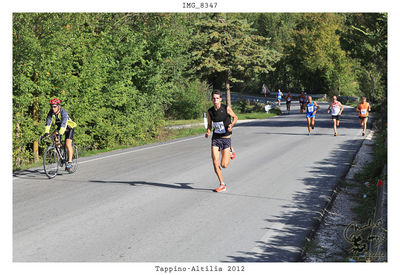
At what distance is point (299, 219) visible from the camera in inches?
292

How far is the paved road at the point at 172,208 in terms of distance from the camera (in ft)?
19.5

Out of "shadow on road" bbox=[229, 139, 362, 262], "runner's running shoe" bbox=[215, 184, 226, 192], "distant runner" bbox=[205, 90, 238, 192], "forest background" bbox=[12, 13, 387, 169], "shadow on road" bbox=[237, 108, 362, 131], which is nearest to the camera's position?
"shadow on road" bbox=[229, 139, 362, 262]

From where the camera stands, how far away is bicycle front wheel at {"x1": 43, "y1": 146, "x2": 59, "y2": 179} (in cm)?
1093

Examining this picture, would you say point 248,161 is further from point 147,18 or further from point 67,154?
point 147,18

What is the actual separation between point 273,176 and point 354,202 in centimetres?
244

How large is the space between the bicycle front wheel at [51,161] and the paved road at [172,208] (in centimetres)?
28

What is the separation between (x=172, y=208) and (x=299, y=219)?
2.22 metres

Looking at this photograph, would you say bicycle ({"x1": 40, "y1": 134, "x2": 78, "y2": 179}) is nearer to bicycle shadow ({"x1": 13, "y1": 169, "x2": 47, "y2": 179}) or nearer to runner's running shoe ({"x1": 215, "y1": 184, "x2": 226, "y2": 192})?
bicycle shadow ({"x1": 13, "y1": 169, "x2": 47, "y2": 179})

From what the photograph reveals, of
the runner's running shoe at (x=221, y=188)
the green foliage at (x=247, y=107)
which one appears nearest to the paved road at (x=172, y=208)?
the runner's running shoe at (x=221, y=188)

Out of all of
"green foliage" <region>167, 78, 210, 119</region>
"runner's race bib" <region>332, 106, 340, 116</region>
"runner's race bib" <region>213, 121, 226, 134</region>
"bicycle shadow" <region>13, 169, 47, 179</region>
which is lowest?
"bicycle shadow" <region>13, 169, 47, 179</region>

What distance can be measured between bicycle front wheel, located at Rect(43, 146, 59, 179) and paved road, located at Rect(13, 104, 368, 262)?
0.28m

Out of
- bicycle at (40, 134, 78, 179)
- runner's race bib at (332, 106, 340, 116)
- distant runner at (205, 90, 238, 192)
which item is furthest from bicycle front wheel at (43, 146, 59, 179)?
runner's race bib at (332, 106, 340, 116)

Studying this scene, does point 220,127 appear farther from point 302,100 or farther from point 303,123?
point 302,100

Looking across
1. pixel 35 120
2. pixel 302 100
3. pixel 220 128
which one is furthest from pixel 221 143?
pixel 302 100
